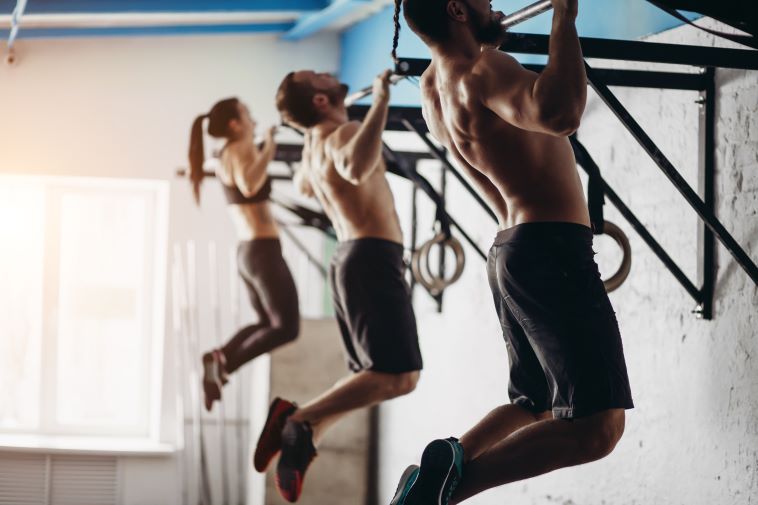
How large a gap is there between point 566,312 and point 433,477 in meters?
0.48

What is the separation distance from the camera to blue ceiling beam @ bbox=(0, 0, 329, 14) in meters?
5.99

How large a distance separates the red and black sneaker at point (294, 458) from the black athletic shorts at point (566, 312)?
4.27 ft

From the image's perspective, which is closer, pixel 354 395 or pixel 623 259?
pixel 623 259

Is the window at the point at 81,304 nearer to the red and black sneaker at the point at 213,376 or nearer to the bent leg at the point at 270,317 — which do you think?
the red and black sneaker at the point at 213,376

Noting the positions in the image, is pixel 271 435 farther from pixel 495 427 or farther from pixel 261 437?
pixel 495 427

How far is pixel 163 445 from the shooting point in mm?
6887

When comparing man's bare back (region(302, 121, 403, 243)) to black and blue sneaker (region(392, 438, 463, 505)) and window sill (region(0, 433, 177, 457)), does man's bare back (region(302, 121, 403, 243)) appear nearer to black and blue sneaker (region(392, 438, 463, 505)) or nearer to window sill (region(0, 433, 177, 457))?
black and blue sneaker (region(392, 438, 463, 505))

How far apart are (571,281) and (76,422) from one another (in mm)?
5761

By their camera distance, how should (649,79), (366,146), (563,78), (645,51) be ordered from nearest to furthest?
1. (563,78)
2. (645,51)
3. (649,79)
4. (366,146)

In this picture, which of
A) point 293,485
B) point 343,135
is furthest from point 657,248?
point 293,485

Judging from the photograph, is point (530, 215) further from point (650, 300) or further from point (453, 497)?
point (650, 300)

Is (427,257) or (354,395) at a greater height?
(427,257)

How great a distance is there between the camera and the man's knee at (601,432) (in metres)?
2.03

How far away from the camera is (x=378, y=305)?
10.8 feet
